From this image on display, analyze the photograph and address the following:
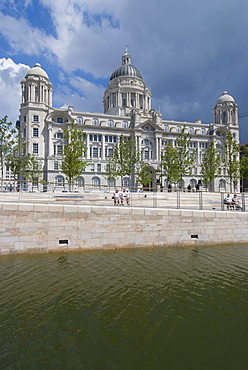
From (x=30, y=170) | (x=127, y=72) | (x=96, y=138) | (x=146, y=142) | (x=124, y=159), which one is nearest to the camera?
(x=124, y=159)

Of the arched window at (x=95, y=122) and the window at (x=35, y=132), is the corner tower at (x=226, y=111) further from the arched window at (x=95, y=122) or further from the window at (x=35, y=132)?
the window at (x=35, y=132)

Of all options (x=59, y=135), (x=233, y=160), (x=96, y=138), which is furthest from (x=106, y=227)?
(x=96, y=138)

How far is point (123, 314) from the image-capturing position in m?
6.57

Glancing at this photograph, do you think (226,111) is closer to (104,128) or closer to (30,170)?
(104,128)

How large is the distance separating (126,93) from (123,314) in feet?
264

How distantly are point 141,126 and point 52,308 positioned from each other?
A: 201ft

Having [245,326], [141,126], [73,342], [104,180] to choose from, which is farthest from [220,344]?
[141,126]

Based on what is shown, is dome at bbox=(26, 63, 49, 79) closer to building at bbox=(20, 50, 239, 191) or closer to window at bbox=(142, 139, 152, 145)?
building at bbox=(20, 50, 239, 191)

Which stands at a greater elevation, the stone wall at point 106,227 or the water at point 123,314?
the stone wall at point 106,227

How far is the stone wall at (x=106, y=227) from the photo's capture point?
12.3 m

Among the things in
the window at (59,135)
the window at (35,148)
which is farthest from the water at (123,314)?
the window at (59,135)

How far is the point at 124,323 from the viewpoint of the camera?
241 inches

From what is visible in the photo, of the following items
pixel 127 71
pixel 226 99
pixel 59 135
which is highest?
pixel 127 71

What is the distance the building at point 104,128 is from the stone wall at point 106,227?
32.8m
